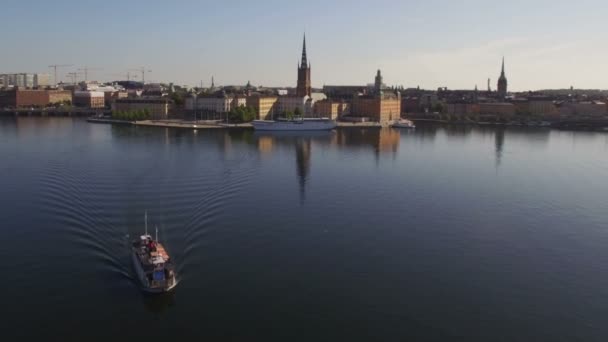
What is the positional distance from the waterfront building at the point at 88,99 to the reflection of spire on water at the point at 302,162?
2919 cm

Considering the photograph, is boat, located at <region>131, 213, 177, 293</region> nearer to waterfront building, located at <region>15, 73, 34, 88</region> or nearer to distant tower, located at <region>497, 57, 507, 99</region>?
distant tower, located at <region>497, 57, 507, 99</region>

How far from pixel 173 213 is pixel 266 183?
4.14 metres

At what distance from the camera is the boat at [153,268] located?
701 centimetres

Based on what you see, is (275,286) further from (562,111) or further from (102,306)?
(562,111)

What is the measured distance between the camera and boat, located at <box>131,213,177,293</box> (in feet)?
23.0

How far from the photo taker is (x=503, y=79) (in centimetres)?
5738

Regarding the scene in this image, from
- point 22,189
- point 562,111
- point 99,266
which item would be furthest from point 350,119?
point 99,266

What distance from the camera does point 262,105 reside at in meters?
38.2

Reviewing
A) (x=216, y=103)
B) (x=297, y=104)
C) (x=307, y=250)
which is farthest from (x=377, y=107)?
(x=307, y=250)

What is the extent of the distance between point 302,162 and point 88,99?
121 ft

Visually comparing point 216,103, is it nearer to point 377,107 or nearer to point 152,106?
point 152,106

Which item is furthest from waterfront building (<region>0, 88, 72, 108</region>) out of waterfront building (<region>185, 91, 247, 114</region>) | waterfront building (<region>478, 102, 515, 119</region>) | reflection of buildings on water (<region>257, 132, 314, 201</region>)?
waterfront building (<region>478, 102, 515, 119</region>)

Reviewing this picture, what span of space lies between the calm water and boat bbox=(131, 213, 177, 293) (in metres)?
0.16

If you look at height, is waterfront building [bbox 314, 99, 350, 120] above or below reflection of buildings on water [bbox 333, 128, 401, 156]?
above
